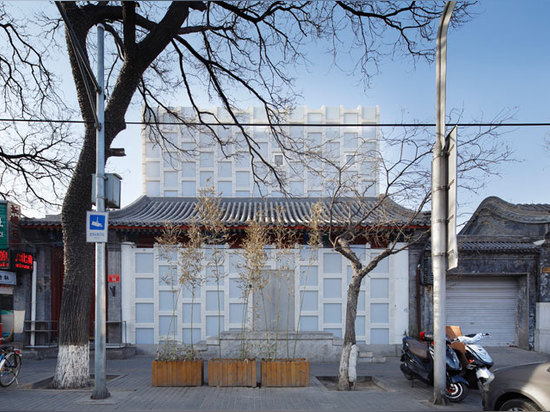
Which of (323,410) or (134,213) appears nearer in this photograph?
(323,410)

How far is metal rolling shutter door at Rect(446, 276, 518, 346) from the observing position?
15000mm

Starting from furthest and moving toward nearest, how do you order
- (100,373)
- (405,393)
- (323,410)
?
(405,393)
(100,373)
(323,410)

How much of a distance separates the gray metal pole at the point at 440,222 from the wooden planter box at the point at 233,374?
350 cm

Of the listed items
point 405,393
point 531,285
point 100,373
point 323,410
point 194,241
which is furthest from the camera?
point 531,285

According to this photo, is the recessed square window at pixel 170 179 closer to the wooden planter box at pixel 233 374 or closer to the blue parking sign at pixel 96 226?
the blue parking sign at pixel 96 226

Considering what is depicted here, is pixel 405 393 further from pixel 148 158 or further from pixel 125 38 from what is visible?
pixel 148 158

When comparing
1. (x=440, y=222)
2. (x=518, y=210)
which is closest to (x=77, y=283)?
(x=440, y=222)

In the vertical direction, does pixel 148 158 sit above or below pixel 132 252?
above

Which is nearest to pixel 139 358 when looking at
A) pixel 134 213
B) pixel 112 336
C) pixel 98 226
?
pixel 112 336

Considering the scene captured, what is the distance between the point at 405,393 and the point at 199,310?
7010 millimetres

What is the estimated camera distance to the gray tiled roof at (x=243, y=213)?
41.9 feet

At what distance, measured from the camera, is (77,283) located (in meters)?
9.23

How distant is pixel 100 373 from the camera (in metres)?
8.22

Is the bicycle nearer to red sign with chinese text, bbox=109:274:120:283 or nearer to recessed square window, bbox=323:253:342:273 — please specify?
red sign with chinese text, bbox=109:274:120:283
